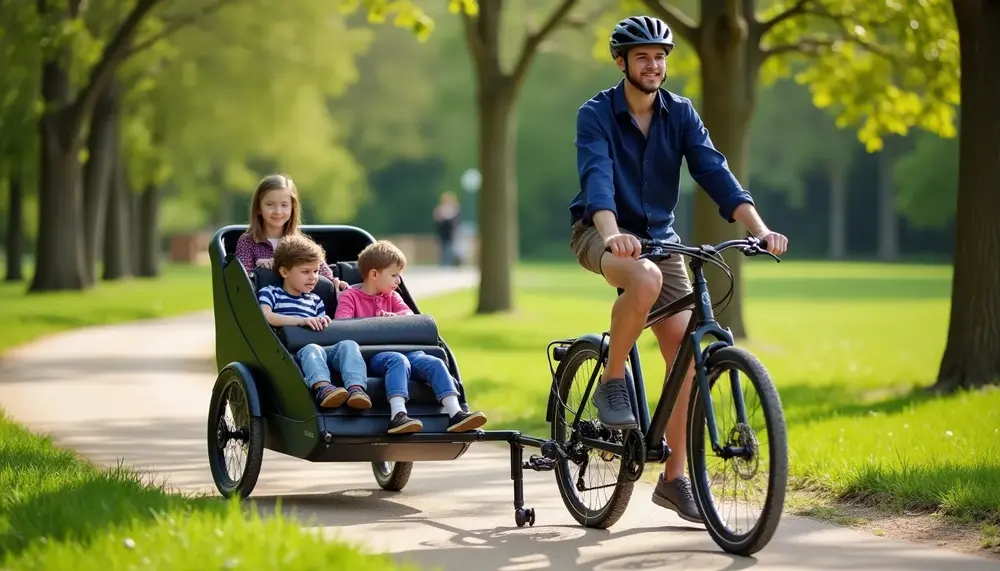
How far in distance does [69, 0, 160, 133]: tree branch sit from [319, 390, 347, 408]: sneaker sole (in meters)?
19.0

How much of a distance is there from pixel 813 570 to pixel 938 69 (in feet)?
41.3

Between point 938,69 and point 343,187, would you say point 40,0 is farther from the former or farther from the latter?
point 343,187

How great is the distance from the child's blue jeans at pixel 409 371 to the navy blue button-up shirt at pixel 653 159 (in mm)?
1050

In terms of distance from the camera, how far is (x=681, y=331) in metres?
6.58

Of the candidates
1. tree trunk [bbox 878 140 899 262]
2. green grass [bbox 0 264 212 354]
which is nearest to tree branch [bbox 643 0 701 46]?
green grass [bbox 0 264 212 354]

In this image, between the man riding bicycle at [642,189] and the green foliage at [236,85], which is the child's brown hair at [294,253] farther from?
the green foliage at [236,85]

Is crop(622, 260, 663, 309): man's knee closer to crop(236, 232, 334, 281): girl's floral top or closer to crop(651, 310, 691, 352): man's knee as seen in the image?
crop(651, 310, 691, 352): man's knee

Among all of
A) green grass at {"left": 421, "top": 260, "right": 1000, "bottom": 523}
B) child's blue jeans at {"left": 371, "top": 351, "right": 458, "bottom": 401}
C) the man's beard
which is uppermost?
the man's beard

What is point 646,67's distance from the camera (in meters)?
6.38

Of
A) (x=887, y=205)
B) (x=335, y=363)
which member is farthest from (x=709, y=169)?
(x=887, y=205)

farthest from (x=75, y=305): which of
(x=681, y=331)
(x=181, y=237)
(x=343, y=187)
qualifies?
(x=181, y=237)

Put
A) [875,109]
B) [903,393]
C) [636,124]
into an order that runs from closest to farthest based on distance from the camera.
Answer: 1. [636,124]
2. [903,393]
3. [875,109]

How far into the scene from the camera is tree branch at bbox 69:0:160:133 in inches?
987

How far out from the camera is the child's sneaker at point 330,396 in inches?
269
